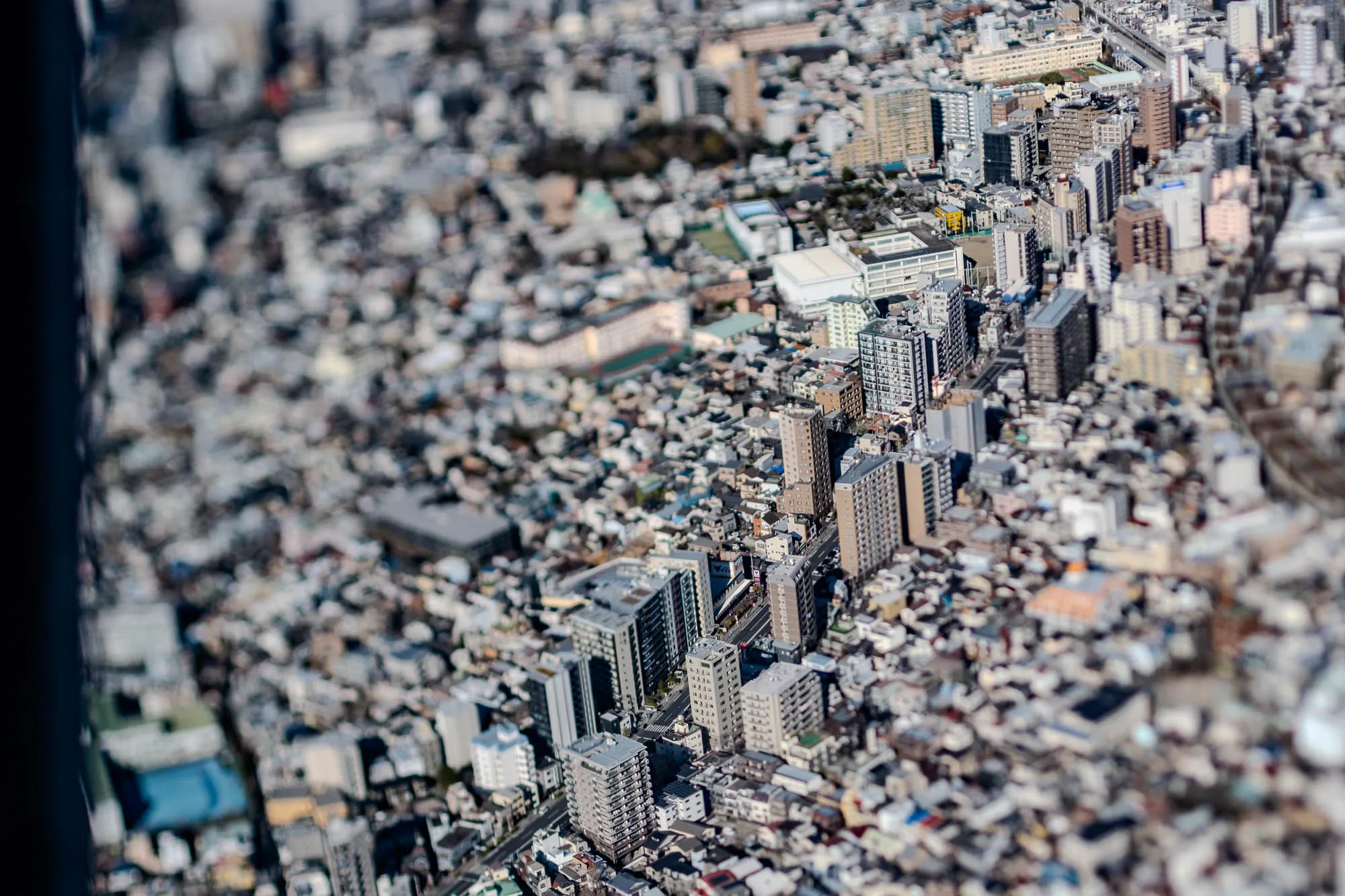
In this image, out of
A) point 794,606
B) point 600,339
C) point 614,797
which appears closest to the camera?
point 614,797

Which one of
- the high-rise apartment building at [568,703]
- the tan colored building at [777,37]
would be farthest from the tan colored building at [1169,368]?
the tan colored building at [777,37]

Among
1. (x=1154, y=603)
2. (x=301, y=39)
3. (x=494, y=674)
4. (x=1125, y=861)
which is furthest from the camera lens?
(x=494, y=674)

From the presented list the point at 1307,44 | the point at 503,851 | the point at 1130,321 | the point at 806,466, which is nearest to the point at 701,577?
the point at 806,466

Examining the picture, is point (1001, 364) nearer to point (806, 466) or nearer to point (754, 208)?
point (806, 466)

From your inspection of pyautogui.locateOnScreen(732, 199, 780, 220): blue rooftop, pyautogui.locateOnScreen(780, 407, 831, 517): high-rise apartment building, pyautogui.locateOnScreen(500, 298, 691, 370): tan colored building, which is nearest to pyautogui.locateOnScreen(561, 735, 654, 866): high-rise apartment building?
pyautogui.locateOnScreen(780, 407, 831, 517): high-rise apartment building

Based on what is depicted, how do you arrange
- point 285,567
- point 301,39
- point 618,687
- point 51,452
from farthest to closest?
point 285,567
point 618,687
point 301,39
point 51,452

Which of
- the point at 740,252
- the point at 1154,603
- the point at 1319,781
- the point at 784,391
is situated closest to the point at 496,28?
the point at 740,252

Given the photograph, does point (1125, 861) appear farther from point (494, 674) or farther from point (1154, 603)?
point (494, 674)
